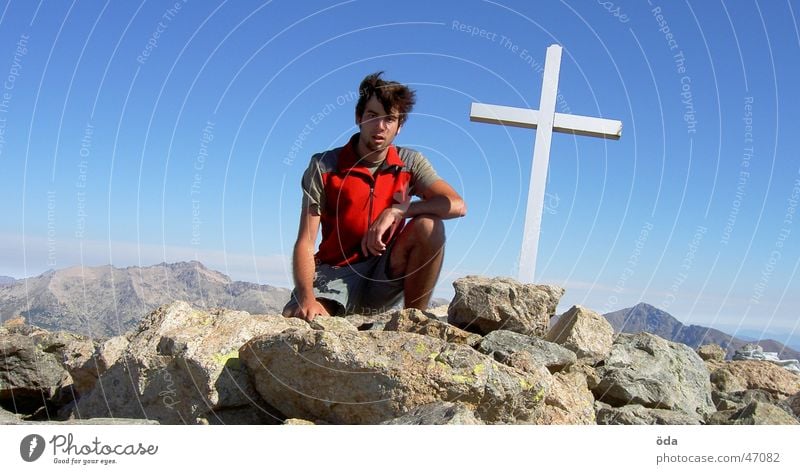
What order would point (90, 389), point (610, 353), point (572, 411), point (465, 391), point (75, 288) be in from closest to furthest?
point (465, 391) < point (572, 411) < point (90, 389) < point (610, 353) < point (75, 288)

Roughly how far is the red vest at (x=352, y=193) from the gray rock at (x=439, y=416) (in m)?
3.44

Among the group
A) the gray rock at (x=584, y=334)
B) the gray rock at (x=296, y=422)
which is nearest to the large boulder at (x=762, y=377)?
the gray rock at (x=584, y=334)

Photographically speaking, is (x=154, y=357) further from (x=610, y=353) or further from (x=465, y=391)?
(x=610, y=353)

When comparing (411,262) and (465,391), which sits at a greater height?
(411,262)

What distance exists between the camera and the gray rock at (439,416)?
4.05 metres

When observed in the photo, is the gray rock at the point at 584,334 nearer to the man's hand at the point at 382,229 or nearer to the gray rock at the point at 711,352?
the man's hand at the point at 382,229

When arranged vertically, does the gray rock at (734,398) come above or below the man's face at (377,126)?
Result: below

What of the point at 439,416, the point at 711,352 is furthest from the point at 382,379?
the point at 711,352

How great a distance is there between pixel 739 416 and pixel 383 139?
422 cm

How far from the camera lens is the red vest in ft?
24.8

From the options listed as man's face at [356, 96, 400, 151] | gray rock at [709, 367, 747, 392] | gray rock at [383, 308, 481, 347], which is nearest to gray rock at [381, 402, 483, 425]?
gray rock at [383, 308, 481, 347]

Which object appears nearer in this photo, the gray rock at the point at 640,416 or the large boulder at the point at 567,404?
the large boulder at the point at 567,404
